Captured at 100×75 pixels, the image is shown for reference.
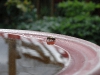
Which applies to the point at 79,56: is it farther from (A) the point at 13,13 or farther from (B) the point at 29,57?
(A) the point at 13,13

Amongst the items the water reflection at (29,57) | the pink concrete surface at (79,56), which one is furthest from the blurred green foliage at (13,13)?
the water reflection at (29,57)

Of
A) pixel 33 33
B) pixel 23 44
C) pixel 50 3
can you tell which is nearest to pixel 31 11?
pixel 50 3

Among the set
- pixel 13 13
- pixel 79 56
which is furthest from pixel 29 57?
pixel 13 13

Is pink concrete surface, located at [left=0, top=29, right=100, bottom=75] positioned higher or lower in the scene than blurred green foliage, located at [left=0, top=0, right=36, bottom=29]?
lower

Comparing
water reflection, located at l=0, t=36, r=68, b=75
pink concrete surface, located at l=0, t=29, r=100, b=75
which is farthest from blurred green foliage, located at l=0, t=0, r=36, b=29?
water reflection, located at l=0, t=36, r=68, b=75

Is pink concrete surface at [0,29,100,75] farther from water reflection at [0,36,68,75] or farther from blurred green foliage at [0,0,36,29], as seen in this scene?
blurred green foliage at [0,0,36,29]

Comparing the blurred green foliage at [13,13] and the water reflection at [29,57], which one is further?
the blurred green foliage at [13,13]

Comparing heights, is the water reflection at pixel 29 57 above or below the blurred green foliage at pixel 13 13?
below

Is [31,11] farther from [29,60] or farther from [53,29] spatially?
[29,60]

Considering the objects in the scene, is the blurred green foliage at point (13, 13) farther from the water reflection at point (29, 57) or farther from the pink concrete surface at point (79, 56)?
the water reflection at point (29, 57)
